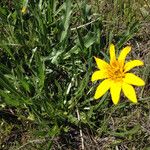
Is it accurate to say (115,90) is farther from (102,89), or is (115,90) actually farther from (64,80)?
(64,80)

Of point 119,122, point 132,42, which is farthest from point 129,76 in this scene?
point 132,42

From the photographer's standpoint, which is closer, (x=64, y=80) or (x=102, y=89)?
(x=102, y=89)

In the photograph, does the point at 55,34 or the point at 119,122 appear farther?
the point at 55,34

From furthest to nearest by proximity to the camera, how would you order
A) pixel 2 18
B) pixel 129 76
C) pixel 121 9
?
pixel 121 9
pixel 2 18
pixel 129 76

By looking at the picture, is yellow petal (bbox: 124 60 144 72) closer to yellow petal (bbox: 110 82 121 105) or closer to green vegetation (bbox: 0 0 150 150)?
yellow petal (bbox: 110 82 121 105)

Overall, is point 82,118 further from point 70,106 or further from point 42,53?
point 42,53

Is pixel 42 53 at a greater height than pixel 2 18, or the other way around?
pixel 2 18

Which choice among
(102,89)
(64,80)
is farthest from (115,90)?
(64,80)
